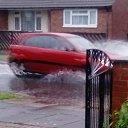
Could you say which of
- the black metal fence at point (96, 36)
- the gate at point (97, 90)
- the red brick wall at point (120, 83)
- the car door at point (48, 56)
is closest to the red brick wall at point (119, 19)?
the black metal fence at point (96, 36)

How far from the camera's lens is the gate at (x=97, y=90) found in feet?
22.4

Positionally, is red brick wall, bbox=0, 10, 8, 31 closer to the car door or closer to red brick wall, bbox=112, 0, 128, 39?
red brick wall, bbox=112, 0, 128, 39

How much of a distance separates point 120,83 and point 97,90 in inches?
14.3

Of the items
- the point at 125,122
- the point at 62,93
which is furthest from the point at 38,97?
the point at 125,122

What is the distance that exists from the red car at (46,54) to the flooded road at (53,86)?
0.28 m

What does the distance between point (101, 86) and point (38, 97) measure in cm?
706

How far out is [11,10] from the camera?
1512 inches

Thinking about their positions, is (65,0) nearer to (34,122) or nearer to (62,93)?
(62,93)

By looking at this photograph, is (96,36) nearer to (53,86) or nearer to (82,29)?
(82,29)

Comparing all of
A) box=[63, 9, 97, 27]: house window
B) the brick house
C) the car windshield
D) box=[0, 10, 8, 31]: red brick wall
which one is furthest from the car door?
box=[0, 10, 8, 31]: red brick wall

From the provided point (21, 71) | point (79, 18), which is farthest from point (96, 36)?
point (21, 71)

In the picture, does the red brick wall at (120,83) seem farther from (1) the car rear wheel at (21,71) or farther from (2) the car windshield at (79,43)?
(1) the car rear wheel at (21,71)

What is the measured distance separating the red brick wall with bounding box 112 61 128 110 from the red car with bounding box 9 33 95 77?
10.2 m

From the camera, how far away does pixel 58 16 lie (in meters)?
35.9
